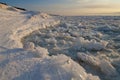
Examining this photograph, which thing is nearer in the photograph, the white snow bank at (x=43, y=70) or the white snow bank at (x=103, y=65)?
the white snow bank at (x=43, y=70)

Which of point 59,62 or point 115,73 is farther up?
point 59,62

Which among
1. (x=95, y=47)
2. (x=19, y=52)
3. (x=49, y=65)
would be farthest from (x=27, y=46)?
(x=95, y=47)

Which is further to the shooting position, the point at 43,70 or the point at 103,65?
the point at 103,65

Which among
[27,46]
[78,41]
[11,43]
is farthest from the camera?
[78,41]

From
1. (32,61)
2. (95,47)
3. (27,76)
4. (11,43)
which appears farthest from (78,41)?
(27,76)

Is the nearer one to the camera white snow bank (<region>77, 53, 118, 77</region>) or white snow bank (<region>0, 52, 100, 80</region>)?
white snow bank (<region>0, 52, 100, 80</region>)

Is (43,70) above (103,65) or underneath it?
above

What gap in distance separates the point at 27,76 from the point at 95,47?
3.10 meters

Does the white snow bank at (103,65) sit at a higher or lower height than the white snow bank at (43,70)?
lower

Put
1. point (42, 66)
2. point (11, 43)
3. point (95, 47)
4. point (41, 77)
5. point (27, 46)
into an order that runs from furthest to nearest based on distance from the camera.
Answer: point (95, 47) → point (11, 43) → point (27, 46) → point (42, 66) → point (41, 77)

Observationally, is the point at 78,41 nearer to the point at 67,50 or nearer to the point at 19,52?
the point at 67,50

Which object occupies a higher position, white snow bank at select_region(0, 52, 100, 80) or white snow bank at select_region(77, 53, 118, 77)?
white snow bank at select_region(0, 52, 100, 80)

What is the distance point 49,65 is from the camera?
148 inches

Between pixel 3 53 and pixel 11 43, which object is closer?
pixel 3 53
